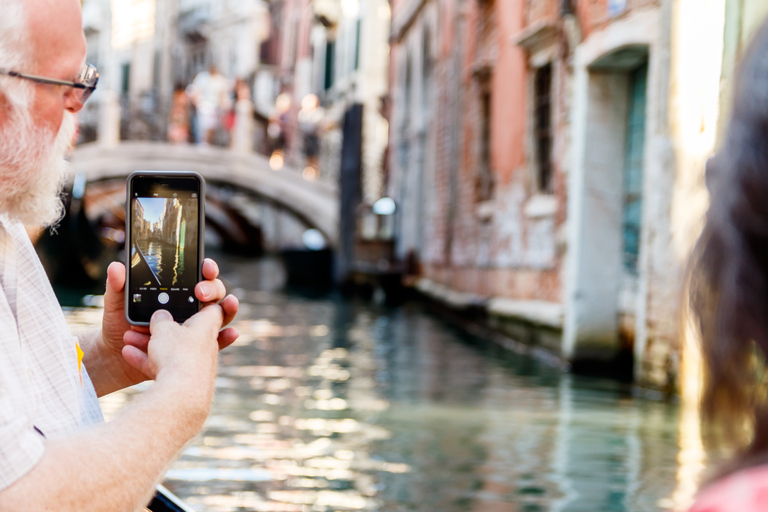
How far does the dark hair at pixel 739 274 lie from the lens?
2.11 ft

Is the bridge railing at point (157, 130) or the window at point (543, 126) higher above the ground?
the bridge railing at point (157, 130)

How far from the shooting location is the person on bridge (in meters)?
1.02

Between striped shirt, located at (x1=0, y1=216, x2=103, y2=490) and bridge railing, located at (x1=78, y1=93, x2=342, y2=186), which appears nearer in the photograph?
striped shirt, located at (x1=0, y1=216, x2=103, y2=490)

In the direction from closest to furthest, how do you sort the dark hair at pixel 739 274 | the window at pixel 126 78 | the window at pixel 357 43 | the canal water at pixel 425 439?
the dark hair at pixel 739 274 < the canal water at pixel 425 439 < the window at pixel 357 43 < the window at pixel 126 78

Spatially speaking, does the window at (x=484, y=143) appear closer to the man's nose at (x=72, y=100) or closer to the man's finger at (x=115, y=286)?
the man's finger at (x=115, y=286)

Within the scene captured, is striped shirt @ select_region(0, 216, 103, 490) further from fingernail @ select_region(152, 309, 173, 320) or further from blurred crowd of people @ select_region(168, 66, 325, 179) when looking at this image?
blurred crowd of people @ select_region(168, 66, 325, 179)

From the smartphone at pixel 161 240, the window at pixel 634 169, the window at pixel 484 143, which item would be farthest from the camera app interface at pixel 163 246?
the window at pixel 484 143

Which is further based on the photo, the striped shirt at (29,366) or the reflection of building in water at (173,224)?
the reflection of building in water at (173,224)

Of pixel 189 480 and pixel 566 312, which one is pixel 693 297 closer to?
pixel 189 480

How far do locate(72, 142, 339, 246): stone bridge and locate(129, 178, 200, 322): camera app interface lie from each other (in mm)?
19928

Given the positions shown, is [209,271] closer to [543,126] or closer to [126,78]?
[543,126]

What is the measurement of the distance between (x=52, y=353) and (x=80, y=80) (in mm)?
351

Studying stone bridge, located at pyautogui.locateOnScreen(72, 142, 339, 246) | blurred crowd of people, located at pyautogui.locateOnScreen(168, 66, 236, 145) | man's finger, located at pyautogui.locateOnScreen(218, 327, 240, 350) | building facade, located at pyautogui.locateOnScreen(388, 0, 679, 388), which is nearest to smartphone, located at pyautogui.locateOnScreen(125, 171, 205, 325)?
man's finger, located at pyautogui.locateOnScreen(218, 327, 240, 350)

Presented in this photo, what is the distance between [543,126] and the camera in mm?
9633
